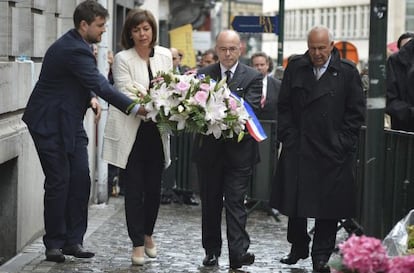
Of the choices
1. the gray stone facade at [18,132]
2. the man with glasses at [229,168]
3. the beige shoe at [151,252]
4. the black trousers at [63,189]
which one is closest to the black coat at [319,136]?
the man with glasses at [229,168]

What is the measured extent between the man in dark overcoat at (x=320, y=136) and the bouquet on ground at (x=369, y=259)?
4.11 metres

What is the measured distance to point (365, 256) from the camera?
5.60m

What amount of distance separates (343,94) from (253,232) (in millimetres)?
Result: 3603

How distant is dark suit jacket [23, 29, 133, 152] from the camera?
9.61 metres

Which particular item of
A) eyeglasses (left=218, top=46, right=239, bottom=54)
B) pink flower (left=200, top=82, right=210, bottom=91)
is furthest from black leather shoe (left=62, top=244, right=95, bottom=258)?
eyeglasses (left=218, top=46, right=239, bottom=54)

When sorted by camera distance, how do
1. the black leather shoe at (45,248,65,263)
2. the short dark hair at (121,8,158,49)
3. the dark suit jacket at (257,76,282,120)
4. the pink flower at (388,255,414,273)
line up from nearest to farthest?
the pink flower at (388,255,414,273) < the black leather shoe at (45,248,65,263) < the short dark hair at (121,8,158,49) < the dark suit jacket at (257,76,282,120)

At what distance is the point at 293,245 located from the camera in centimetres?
1023

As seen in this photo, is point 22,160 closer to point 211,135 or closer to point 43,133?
point 43,133

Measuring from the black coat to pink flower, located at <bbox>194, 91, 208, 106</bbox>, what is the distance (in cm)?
94

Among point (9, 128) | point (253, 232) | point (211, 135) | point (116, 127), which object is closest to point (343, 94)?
point (211, 135)

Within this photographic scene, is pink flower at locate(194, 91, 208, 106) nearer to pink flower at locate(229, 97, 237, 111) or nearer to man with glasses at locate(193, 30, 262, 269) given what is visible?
pink flower at locate(229, 97, 237, 111)

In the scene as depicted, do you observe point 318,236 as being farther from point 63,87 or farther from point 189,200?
point 189,200

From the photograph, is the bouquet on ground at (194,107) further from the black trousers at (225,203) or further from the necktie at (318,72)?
the necktie at (318,72)

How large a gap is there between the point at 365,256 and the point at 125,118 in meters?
4.50
